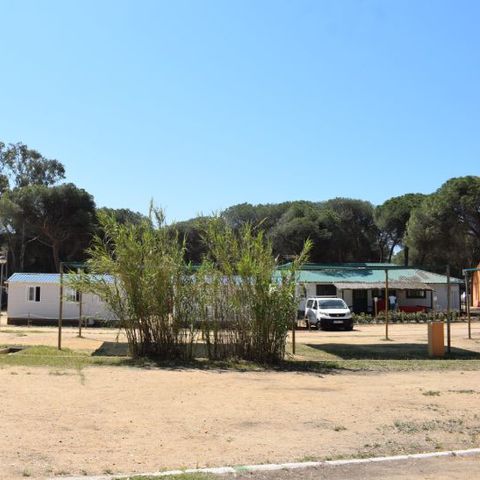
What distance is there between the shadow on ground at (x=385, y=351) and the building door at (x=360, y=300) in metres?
23.7

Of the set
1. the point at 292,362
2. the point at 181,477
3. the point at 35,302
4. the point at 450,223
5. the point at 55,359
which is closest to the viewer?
the point at 181,477

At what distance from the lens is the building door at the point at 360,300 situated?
157 feet

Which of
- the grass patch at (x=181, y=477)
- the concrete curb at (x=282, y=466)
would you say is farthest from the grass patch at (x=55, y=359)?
the grass patch at (x=181, y=477)

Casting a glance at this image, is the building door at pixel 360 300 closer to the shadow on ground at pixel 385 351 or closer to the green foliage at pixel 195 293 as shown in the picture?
the shadow on ground at pixel 385 351

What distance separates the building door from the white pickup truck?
45.2ft

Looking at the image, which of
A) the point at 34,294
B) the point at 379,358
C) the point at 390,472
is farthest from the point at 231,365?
the point at 34,294

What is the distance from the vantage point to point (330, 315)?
33219 millimetres

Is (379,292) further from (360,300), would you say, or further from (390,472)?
(390,472)

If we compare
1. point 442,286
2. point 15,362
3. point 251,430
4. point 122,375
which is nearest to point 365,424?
point 251,430

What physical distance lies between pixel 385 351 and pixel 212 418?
44.2ft

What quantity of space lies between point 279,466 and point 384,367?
10.7 m

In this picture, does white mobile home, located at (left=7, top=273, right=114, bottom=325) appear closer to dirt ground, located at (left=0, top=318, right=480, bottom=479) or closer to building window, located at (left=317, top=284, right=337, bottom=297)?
building window, located at (left=317, top=284, right=337, bottom=297)

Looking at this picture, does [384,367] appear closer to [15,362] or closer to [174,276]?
[174,276]

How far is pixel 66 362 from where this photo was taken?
15984mm
